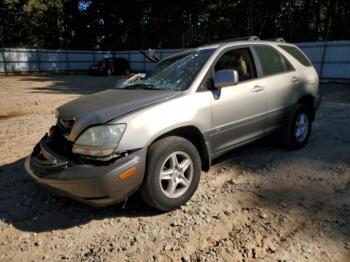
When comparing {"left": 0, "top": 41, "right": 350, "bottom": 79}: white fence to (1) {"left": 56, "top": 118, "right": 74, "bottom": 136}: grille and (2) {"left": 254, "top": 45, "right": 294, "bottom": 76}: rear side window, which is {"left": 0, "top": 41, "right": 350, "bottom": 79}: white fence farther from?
(1) {"left": 56, "top": 118, "right": 74, "bottom": 136}: grille

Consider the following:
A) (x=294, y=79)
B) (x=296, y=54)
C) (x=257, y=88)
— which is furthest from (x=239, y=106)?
(x=296, y=54)

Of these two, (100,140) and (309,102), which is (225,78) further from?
(309,102)

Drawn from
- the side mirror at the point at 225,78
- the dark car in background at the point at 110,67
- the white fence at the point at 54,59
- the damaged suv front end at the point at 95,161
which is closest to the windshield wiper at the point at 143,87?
the damaged suv front end at the point at 95,161

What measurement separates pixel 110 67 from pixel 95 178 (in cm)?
2520

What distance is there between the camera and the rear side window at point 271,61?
4.38m

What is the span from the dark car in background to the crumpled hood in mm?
23439

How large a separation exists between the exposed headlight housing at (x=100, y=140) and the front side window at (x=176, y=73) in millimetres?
995

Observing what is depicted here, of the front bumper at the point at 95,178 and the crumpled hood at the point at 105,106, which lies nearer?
the front bumper at the point at 95,178

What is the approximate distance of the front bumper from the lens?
2711 millimetres

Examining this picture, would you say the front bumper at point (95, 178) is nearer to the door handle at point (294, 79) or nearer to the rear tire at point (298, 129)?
the rear tire at point (298, 129)

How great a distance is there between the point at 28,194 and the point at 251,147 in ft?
11.1

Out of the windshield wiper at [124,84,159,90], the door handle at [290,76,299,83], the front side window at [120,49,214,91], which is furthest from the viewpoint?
the door handle at [290,76,299,83]

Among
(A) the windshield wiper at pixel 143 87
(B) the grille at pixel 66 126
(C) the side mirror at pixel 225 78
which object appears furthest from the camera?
(A) the windshield wiper at pixel 143 87

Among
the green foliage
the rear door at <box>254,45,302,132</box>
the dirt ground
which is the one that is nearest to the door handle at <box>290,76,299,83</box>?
the rear door at <box>254,45,302,132</box>
